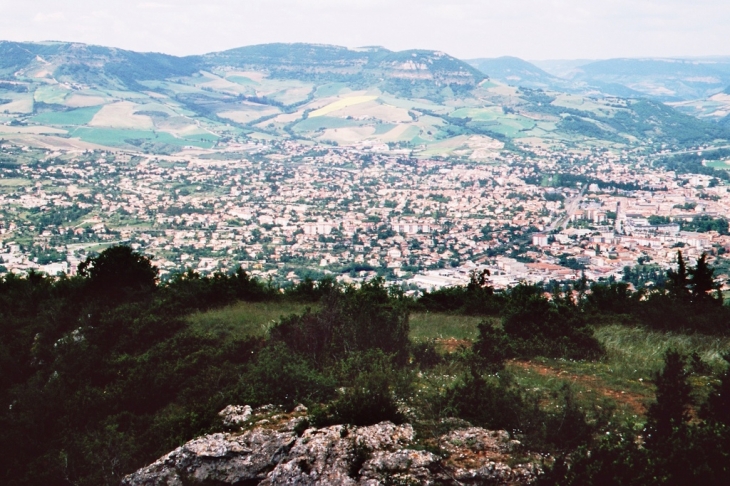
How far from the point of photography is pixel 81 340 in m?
11.3

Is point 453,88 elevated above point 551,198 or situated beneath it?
elevated above

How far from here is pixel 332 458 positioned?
591cm

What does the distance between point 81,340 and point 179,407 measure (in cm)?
381

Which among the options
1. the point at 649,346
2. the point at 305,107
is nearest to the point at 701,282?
Result: the point at 649,346

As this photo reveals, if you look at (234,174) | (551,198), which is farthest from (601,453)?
(234,174)

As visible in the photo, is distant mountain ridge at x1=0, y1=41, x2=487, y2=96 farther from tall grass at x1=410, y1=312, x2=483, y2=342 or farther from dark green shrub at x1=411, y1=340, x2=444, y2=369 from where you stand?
dark green shrub at x1=411, y1=340, x2=444, y2=369

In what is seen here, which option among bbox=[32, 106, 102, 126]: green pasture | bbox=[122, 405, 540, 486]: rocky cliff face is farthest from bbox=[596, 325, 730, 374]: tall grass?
bbox=[32, 106, 102, 126]: green pasture

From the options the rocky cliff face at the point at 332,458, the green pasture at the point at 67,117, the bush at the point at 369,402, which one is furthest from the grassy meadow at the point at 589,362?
the green pasture at the point at 67,117

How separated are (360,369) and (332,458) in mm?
2313

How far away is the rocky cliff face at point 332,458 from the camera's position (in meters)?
5.61

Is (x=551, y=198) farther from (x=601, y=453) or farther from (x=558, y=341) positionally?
(x=601, y=453)

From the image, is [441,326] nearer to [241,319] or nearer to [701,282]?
[241,319]

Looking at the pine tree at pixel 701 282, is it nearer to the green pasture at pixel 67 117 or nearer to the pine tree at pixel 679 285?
the pine tree at pixel 679 285

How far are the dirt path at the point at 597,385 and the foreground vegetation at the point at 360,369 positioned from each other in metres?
0.04
